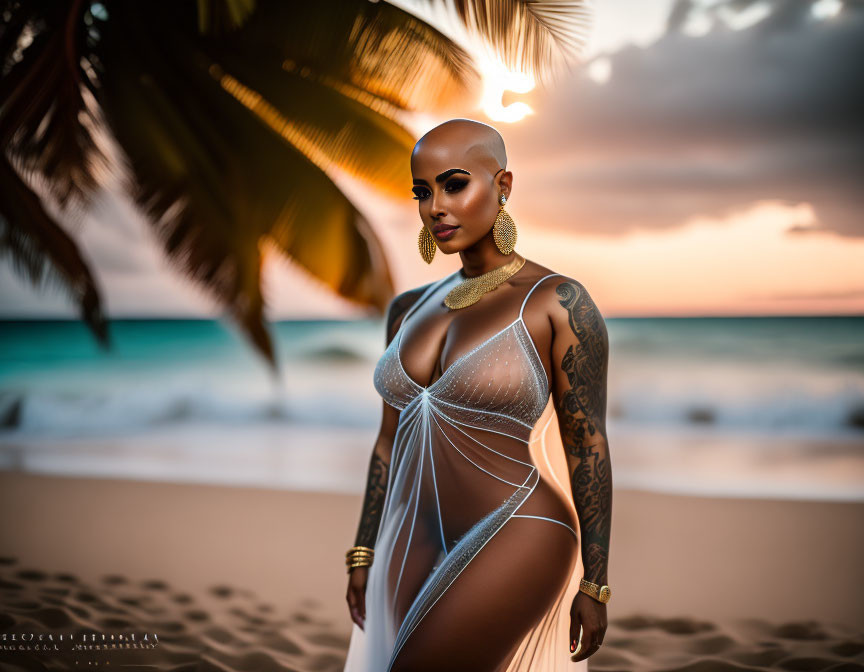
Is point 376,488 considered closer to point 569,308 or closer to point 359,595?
point 359,595

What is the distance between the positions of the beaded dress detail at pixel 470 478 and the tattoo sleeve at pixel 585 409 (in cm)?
4

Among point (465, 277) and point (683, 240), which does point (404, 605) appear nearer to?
point (465, 277)

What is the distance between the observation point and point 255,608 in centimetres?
427

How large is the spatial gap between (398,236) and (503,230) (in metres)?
9.91

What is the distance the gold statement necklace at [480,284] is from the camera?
6.28ft

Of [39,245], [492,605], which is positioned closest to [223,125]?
[39,245]

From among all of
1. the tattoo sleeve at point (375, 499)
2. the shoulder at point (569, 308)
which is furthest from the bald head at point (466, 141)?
the tattoo sleeve at point (375, 499)

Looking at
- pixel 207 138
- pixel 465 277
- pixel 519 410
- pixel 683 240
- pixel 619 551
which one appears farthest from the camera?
pixel 683 240

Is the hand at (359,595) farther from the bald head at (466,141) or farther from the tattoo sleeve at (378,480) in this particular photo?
the bald head at (466,141)

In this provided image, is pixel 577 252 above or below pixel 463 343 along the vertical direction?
above

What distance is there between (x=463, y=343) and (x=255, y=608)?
306 cm

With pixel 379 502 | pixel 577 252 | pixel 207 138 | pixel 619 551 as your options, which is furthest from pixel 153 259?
pixel 379 502

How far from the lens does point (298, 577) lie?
471 cm

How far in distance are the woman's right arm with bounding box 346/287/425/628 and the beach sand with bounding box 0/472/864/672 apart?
1.65 meters
